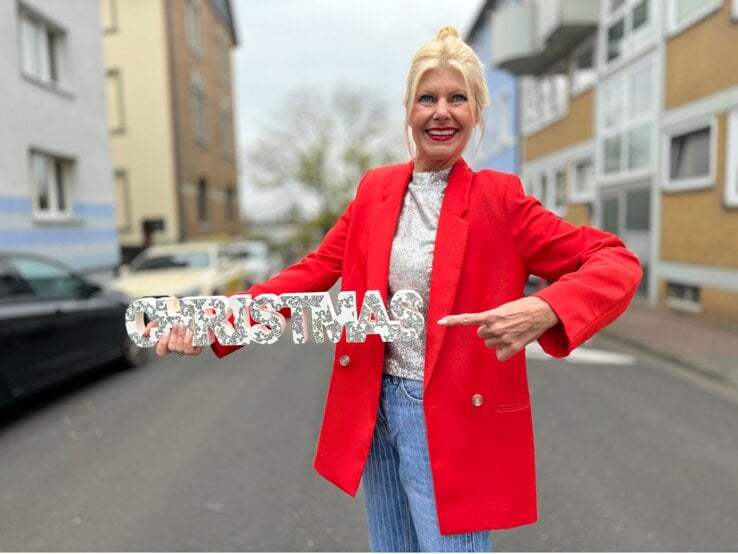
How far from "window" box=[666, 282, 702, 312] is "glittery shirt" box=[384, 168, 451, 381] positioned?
424 inches

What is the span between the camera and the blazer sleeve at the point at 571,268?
120cm

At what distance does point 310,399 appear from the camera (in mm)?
5703

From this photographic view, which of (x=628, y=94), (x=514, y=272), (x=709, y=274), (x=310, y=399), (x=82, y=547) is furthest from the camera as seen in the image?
(x=628, y=94)

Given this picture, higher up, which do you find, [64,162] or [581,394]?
[64,162]

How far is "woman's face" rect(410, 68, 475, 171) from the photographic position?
1.44 metres

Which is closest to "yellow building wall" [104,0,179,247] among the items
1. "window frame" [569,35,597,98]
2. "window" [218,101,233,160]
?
"window" [218,101,233,160]

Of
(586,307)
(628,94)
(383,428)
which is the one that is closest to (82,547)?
(383,428)

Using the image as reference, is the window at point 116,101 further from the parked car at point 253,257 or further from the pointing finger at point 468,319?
the pointing finger at point 468,319

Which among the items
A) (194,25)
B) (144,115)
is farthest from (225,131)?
(144,115)

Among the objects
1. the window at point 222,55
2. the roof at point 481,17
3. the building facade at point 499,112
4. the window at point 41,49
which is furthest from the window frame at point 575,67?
the window at point 222,55

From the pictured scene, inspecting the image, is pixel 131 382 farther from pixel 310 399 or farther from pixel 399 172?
pixel 399 172

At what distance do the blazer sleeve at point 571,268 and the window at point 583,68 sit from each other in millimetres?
15508

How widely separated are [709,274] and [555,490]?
27.4ft

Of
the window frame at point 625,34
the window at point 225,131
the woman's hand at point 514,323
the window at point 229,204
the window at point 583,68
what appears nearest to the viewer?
the woman's hand at point 514,323
